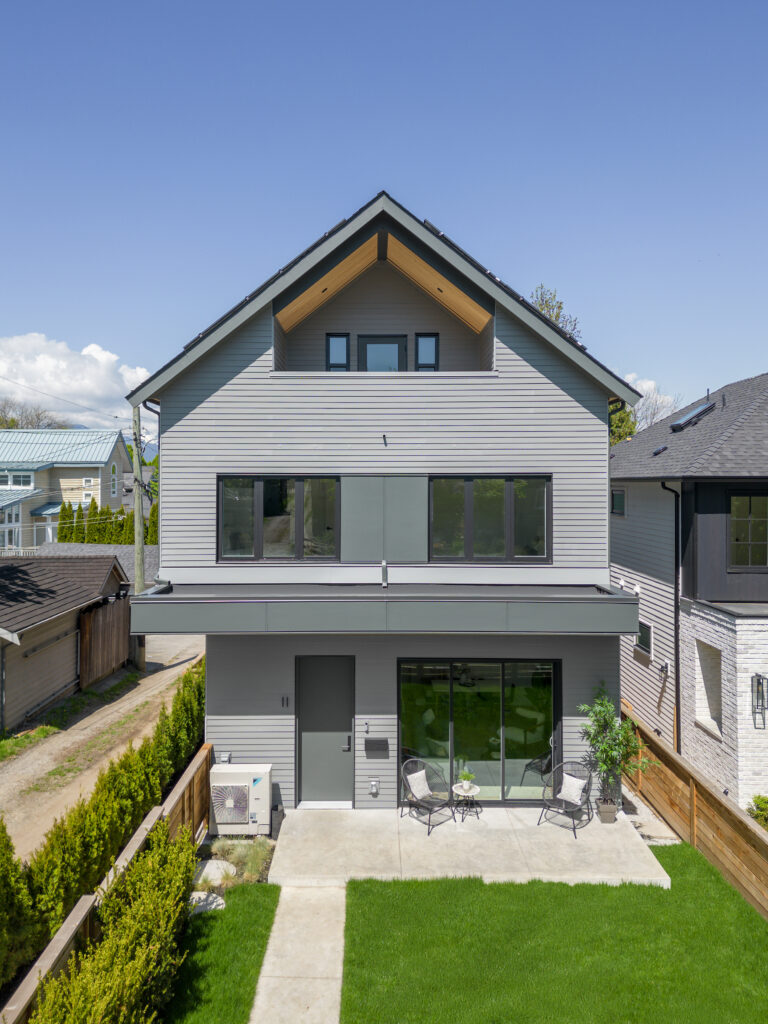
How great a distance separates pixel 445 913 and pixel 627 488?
12102 millimetres

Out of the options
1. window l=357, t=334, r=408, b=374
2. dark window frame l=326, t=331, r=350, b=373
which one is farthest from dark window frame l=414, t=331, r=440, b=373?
dark window frame l=326, t=331, r=350, b=373

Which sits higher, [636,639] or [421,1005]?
[636,639]

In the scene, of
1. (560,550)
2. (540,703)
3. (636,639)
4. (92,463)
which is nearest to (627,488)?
(636,639)

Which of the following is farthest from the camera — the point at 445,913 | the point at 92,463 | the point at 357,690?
the point at 92,463

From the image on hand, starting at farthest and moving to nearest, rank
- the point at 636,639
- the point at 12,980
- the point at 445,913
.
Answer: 1. the point at 636,639
2. the point at 445,913
3. the point at 12,980

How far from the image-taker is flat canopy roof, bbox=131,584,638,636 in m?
9.60

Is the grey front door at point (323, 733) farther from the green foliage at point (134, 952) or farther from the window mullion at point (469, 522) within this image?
the green foliage at point (134, 952)

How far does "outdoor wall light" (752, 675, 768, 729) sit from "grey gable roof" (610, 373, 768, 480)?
3.88 m

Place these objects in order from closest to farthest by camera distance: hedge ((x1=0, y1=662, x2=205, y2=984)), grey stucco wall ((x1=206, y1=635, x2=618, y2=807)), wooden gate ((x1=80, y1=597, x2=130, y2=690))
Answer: hedge ((x1=0, y1=662, x2=205, y2=984))
grey stucco wall ((x1=206, y1=635, x2=618, y2=807))
wooden gate ((x1=80, y1=597, x2=130, y2=690))

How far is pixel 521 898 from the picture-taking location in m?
8.17

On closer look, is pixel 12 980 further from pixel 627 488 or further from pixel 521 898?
pixel 627 488

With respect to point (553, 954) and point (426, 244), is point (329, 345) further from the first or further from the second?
point (553, 954)

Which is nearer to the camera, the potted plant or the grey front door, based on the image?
the potted plant

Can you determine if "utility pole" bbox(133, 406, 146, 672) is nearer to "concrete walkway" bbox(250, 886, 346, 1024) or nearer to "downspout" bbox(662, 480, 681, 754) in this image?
"concrete walkway" bbox(250, 886, 346, 1024)
